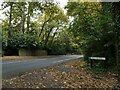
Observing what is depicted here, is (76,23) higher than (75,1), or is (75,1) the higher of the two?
(75,1)

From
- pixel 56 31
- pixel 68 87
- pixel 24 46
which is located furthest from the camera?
pixel 56 31

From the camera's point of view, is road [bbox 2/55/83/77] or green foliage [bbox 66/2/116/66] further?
road [bbox 2/55/83/77]

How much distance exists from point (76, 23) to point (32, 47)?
21010 mm

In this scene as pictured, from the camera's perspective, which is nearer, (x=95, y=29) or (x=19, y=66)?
(x=95, y=29)

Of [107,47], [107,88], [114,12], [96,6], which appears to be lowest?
[107,88]

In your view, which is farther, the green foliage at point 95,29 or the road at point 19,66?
the road at point 19,66

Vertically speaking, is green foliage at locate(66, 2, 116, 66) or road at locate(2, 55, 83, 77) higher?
green foliage at locate(66, 2, 116, 66)

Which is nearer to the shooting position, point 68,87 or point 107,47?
point 68,87

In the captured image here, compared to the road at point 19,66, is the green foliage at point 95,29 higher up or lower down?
higher up

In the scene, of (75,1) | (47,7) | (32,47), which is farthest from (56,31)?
(47,7)

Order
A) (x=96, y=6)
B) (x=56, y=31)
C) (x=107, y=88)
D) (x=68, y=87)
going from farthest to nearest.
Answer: (x=56, y=31)
(x=96, y=6)
(x=107, y=88)
(x=68, y=87)

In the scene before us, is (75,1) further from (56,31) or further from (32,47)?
Answer: (56,31)

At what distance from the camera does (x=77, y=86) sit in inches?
289

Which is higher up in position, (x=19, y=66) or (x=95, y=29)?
(x=95, y=29)
